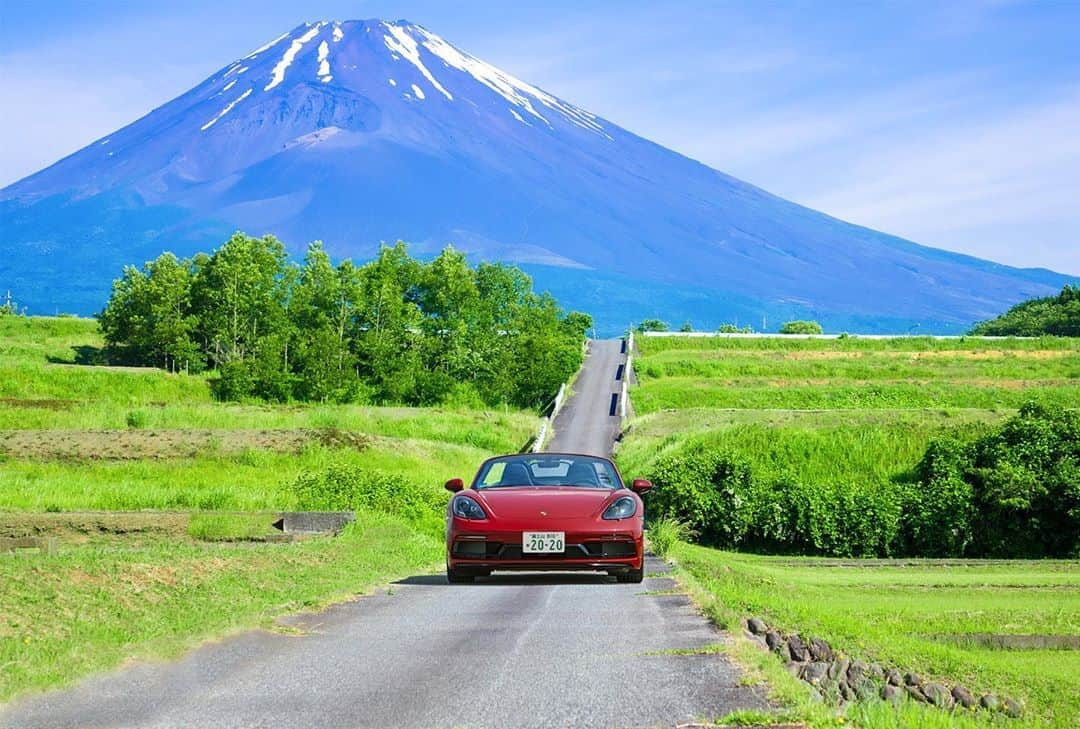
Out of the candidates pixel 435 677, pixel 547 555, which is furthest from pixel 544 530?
pixel 435 677

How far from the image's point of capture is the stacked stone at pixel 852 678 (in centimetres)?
989

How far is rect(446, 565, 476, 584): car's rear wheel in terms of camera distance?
56.7 ft

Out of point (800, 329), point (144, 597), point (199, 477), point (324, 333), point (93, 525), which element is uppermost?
point (800, 329)

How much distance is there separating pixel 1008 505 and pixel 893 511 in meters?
3.94

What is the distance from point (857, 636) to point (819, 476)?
152 feet

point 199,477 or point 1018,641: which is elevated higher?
point 199,477

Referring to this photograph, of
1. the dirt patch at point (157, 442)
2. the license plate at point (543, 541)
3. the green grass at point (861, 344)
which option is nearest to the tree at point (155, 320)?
the green grass at point (861, 344)

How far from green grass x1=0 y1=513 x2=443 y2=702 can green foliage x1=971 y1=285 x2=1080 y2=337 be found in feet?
463

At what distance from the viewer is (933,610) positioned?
2533 centimetres

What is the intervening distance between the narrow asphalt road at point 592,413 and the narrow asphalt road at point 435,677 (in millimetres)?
49747

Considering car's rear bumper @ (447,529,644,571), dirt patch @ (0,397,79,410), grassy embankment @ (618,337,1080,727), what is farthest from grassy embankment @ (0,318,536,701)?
grassy embankment @ (618,337,1080,727)

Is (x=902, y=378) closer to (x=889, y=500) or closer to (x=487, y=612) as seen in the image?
(x=889, y=500)

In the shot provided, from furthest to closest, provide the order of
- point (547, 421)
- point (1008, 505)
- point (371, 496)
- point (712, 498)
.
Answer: point (547, 421) < point (712, 498) < point (1008, 505) < point (371, 496)

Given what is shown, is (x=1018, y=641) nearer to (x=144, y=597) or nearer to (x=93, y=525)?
(x=144, y=597)
